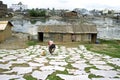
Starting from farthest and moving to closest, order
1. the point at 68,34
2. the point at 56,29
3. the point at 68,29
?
1. the point at 68,29
2. the point at 56,29
3. the point at 68,34

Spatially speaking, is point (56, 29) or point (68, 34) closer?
point (68, 34)

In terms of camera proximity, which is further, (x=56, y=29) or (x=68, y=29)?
(x=68, y=29)

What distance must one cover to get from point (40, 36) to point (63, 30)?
379 cm

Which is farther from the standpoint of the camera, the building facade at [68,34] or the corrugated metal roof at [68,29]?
the corrugated metal roof at [68,29]

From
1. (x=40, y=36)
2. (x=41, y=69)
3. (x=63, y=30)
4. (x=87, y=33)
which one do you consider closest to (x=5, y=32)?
(x=40, y=36)

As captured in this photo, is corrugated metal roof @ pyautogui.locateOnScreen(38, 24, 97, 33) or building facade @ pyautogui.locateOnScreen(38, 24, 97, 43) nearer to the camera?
building facade @ pyautogui.locateOnScreen(38, 24, 97, 43)

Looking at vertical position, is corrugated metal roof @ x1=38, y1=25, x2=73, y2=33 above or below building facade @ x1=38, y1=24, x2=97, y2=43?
above

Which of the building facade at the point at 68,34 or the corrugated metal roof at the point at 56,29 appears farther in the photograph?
the corrugated metal roof at the point at 56,29

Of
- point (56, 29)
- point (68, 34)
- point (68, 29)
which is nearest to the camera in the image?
point (68, 34)

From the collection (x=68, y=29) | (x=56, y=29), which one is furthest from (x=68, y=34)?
(x=56, y=29)

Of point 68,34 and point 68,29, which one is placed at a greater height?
point 68,29

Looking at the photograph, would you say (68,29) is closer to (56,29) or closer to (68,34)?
(68,34)

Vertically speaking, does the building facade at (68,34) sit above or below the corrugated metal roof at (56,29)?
below

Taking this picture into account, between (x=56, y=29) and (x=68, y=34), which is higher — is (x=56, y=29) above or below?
above
